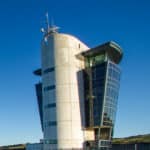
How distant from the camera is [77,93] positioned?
80562 millimetres

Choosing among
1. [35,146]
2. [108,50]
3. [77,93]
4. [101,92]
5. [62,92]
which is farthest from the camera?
[35,146]

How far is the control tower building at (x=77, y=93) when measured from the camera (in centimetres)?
7812

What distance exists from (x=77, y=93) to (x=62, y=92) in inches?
155

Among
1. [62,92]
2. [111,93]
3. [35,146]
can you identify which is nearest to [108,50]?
[111,93]

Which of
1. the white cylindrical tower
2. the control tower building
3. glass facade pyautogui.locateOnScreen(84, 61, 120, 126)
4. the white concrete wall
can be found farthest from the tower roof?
the white concrete wall

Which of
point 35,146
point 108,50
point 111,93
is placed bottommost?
point 35,146

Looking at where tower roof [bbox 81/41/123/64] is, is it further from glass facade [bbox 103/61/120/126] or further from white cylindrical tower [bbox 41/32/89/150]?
glass facade [bbox 103/61/120/126]

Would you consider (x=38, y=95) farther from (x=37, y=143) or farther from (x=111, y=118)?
(x=111, y=118)

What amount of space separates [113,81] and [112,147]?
17.8m

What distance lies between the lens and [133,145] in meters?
78.3

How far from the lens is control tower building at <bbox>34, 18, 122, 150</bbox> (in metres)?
78.1

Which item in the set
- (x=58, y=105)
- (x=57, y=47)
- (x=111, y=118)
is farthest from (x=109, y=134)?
(x=57, y=47)

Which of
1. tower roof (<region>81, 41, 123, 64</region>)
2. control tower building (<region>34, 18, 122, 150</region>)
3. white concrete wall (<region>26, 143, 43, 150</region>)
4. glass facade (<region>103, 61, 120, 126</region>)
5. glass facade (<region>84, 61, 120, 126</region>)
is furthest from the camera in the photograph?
white concrete wall (<region>26, 143, 43, 150</region>)

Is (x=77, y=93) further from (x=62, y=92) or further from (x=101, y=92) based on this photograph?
(x=101, y=92)
